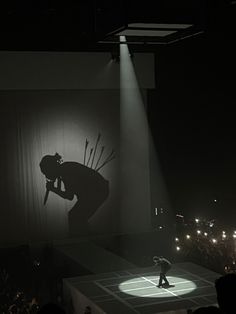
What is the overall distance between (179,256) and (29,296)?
7.27 ft

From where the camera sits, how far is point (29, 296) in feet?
22.9

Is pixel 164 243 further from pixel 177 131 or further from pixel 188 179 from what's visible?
pixel 177 131

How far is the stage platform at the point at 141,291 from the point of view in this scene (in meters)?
5.65

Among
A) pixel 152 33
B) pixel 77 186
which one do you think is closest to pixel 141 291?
pixel 152 33

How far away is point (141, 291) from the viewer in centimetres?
620

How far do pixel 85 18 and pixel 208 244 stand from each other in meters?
3.57

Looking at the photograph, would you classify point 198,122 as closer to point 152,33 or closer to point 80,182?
point 80,182

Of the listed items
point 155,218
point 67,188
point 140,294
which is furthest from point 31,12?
point 155,218

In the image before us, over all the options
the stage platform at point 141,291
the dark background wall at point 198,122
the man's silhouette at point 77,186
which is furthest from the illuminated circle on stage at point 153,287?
the man's silhouette at point 77,186

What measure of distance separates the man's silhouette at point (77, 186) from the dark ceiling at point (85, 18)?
195 centimetres

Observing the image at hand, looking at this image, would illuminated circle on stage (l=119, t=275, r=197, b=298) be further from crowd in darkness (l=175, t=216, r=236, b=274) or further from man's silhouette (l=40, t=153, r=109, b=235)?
man's silhouette (l=40, t=153, r=109, b=235)

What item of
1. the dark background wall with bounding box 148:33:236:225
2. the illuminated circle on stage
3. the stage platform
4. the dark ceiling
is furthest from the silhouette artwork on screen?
the illuminated circle on stage

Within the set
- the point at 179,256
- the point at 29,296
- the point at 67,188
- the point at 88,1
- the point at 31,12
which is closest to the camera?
the point at 88,1

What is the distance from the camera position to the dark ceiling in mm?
4250
